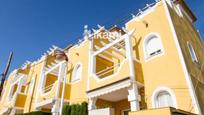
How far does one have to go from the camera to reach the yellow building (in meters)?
12.2

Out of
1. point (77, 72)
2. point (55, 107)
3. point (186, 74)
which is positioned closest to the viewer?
point (186, 74)

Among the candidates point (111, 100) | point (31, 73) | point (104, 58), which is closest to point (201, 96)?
point (111, 100)

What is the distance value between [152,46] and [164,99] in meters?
4.32

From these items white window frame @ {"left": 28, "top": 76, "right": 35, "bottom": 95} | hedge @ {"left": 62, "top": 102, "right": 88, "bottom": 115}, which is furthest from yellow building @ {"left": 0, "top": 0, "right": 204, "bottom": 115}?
white window frame @ {"left": 28, "top": 76, "right": 35, "bottom": 95}

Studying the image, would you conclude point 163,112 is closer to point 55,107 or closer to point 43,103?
point 55,107

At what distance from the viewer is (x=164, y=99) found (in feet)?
41.7

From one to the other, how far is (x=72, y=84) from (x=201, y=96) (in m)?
12.8

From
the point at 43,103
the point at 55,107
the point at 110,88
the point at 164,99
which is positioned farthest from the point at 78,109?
the point at 164,99

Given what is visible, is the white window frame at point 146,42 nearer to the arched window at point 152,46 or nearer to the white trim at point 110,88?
the arched window at point 152,46

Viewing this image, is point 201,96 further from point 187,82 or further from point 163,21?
point 163,21

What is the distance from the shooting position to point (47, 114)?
19484mm

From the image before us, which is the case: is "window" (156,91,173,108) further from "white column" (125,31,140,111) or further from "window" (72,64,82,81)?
"window" (72,64,82,81)

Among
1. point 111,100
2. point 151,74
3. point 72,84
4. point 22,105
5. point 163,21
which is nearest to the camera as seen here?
point 151,74

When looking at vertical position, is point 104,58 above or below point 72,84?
above
